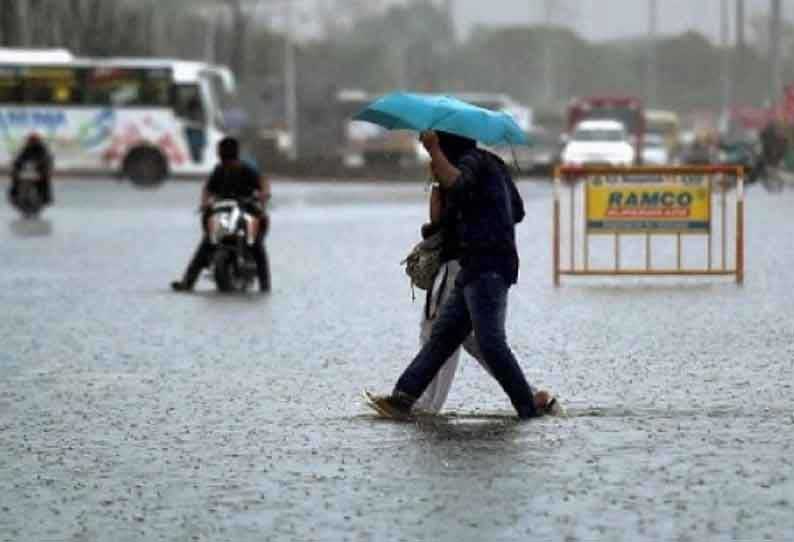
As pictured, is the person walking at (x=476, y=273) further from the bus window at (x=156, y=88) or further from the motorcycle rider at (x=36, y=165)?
the bus window at (x=156, y=88)

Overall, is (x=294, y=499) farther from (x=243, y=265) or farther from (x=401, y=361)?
(x=243, y=265)

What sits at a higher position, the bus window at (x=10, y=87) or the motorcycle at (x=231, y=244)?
the bus window at (x=10, y=87)

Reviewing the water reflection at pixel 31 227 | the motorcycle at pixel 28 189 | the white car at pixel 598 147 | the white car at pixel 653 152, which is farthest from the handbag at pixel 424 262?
the white car at pixel 653 152

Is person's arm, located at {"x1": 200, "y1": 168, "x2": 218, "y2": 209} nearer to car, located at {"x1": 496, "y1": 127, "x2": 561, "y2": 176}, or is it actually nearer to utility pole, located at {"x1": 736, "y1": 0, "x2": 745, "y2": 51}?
car, located at {"x1": 496, "y1": 127, "x2": 561, "y2": 176}

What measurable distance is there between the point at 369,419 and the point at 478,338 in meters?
0.70

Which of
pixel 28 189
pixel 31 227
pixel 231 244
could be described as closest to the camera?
pixel 231 244

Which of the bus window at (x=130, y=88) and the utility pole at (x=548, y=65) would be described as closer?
the bus window at (x=130, y=88)

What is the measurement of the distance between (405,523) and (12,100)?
53.4 meters

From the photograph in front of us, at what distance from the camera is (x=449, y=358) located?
1256 centimetres

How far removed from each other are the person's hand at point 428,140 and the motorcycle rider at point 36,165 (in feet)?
99.1

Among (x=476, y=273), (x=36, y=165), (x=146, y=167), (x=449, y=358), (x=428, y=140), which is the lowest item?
(x=146, y=167)

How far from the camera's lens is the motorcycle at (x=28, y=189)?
41.6 m

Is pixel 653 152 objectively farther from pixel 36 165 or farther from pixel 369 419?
pixel 369 419

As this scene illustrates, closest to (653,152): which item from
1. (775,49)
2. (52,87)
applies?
(775,49)
